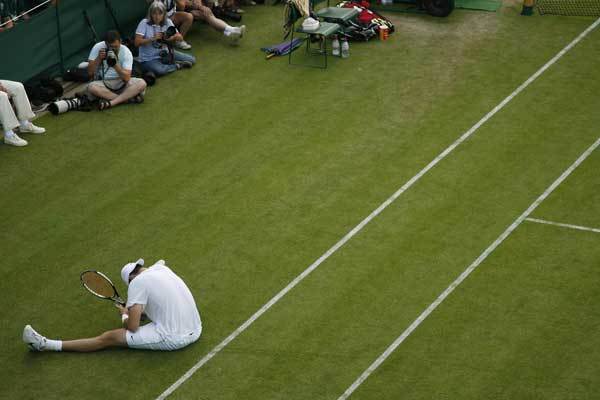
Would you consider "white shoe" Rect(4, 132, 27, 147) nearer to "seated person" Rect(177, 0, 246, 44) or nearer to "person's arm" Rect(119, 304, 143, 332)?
"seated person" Rect(177, 0, 246, 44)

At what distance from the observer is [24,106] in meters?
15.4

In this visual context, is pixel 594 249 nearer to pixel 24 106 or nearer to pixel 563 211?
pixel 563 211

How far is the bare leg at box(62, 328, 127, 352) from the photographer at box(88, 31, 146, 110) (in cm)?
669

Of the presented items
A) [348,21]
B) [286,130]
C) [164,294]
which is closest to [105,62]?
[286,130]

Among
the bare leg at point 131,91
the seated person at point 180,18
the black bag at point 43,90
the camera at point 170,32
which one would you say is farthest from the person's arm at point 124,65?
the seated person at point 180,18

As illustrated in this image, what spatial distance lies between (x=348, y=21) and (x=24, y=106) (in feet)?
22.3

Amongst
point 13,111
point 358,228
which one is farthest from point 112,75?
point 358,228

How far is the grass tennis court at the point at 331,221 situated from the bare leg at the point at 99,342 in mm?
140

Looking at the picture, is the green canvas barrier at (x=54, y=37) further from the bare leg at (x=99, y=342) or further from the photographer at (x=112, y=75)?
the bare leg at (x=99, y=342)

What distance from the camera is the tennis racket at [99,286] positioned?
33.8 feet

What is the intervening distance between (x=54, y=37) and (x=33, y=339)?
820 centimetres

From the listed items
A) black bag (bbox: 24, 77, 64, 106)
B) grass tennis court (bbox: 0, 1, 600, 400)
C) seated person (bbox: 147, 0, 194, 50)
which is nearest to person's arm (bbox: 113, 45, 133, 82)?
grass tennis court (bbox: 0, 1, 600, 400)

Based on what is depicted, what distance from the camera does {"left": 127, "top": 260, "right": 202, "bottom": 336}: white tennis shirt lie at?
10242mm

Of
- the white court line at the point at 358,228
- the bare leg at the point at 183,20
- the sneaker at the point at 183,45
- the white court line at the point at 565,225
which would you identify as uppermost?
the bare leg at the point at 183,20
